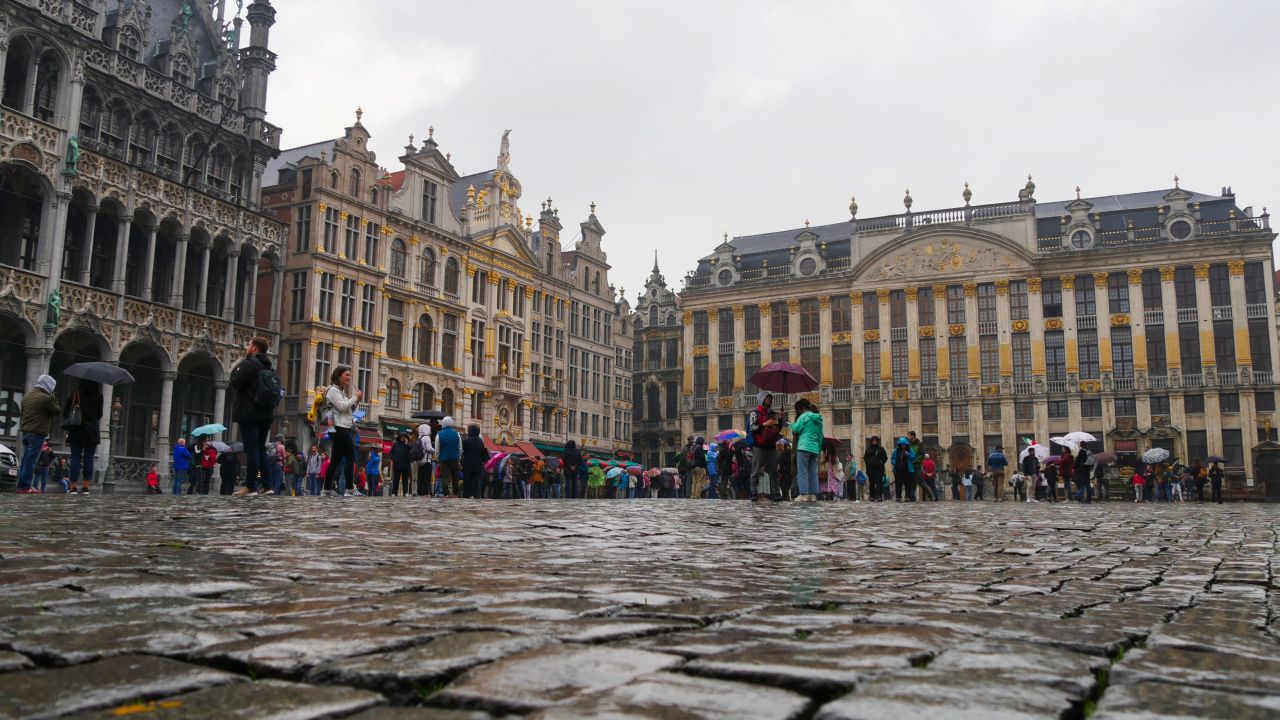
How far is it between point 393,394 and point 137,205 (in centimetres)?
1467

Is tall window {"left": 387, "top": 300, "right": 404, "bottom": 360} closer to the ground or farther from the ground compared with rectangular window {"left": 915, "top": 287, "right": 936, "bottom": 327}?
closer to the ground

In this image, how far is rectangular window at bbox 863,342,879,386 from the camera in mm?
57125

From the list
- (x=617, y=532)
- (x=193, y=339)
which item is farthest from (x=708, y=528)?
(x=193, y=339)

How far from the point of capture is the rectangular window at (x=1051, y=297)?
53875 mm

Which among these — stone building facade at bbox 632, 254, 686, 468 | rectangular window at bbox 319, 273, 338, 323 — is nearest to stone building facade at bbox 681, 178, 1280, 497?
stone building facade at bbox 632, 254, 686, 468

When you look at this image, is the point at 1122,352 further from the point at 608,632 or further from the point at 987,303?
the point at 608,632

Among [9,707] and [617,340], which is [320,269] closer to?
[617,340]

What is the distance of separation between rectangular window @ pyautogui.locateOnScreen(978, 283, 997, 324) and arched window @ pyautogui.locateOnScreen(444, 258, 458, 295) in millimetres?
28421

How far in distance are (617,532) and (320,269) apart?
34.4m

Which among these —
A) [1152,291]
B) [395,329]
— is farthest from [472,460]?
[1152,291]

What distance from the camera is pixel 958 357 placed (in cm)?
5531

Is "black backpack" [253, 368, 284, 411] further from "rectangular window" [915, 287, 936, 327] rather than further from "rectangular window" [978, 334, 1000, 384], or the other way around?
"rectangular window" [915, 287, 936, 327]

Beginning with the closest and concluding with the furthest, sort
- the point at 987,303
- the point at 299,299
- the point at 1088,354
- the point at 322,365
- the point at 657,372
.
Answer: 1. the point at 322,365
2. the point at 299,299
3. the point at 1088,354
4. the point at 987,303
5. the point at 657,372

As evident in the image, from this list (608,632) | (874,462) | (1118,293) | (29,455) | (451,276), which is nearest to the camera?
(608,632)
